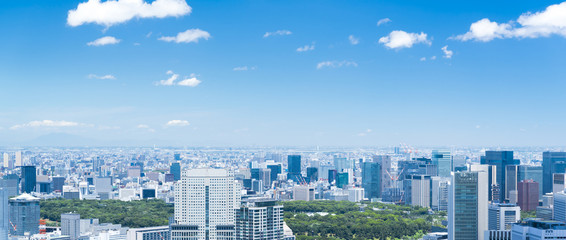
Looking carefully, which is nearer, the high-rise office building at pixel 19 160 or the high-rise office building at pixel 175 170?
the high-rise office building at pixel 19 160

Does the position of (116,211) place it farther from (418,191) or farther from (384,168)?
(384,168)

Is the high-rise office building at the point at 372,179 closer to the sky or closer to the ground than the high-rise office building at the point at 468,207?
closer to the ground

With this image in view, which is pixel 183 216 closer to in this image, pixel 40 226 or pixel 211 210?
pixel 211 210

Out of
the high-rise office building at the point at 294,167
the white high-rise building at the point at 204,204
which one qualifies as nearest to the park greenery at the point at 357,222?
the white high-rise building at the point at 204,204

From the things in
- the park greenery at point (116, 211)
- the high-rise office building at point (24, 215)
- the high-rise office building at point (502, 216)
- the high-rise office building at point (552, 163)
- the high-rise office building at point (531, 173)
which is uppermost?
the high-rise office building at point (552, 163)

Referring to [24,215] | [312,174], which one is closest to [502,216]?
[24,215]

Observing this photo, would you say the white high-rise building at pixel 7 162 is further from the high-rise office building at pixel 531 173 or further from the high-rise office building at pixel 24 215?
the high-rise office building at pixel 531 173

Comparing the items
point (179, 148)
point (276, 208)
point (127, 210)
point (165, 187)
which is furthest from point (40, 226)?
point (179, 148)
